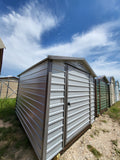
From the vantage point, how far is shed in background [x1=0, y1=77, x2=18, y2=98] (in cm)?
891

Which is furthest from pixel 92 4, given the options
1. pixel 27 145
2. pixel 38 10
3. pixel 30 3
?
pixel 27 145

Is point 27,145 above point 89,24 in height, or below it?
below

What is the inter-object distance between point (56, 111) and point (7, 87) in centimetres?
1064

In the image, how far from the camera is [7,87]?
9.28 metres

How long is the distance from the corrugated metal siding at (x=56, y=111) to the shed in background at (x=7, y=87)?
1048cm

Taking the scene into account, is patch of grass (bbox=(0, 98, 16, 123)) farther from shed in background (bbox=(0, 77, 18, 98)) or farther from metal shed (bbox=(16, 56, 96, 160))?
shed in background (bbox=(0, 77, 18, 98))

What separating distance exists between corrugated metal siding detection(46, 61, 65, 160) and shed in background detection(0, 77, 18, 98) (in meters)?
10.5

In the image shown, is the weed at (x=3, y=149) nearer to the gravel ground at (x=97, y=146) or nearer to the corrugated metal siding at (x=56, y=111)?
the corrugated metal siding at (x=56, y=111)

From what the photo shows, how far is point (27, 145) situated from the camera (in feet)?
7.09

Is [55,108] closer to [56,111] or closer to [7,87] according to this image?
[56,111]

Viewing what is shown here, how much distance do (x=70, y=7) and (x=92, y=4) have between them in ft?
3.94

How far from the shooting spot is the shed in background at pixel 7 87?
29.2 feet

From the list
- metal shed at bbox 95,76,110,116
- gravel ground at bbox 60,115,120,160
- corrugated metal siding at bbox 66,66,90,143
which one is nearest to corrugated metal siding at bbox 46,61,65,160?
corrugated metal siding at bbox 66,66,90,143

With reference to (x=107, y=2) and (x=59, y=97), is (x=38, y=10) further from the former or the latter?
(x=59, y=97)
